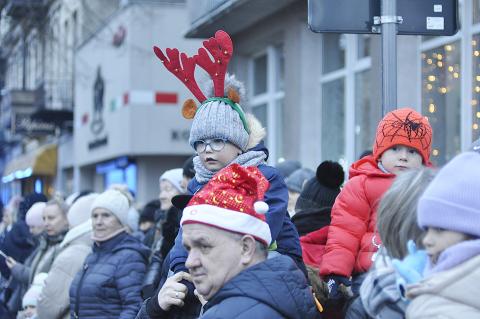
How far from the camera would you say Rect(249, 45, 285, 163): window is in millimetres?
12578

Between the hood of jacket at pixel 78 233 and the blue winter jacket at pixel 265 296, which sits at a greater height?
the blue winter jacket at pixel 265 296

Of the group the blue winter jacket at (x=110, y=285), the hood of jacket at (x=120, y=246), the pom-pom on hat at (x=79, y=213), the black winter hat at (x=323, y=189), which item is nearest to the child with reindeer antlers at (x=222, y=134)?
the black winter hat at (x=323, y=189)

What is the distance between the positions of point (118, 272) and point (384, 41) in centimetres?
267

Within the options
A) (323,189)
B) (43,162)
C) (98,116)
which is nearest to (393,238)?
(323,189)

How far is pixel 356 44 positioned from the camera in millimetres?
10664

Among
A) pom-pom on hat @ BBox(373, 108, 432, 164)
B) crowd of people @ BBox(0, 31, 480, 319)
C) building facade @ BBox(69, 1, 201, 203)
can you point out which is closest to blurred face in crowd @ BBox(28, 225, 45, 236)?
crowd of people @ BBox(0, 31, 480, 319)

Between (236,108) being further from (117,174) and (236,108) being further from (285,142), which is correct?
(117,174)

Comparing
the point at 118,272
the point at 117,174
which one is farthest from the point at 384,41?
the point at 117,174

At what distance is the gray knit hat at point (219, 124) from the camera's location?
13.7ft

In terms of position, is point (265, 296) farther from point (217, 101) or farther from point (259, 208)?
point (217, 101)

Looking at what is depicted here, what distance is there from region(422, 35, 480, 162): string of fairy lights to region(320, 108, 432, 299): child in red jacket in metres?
3.87

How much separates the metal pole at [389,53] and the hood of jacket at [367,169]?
28 cm

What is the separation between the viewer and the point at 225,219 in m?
3.19

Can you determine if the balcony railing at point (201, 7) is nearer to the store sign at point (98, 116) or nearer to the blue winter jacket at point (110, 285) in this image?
the blue winter jacket at point (110, 285)
